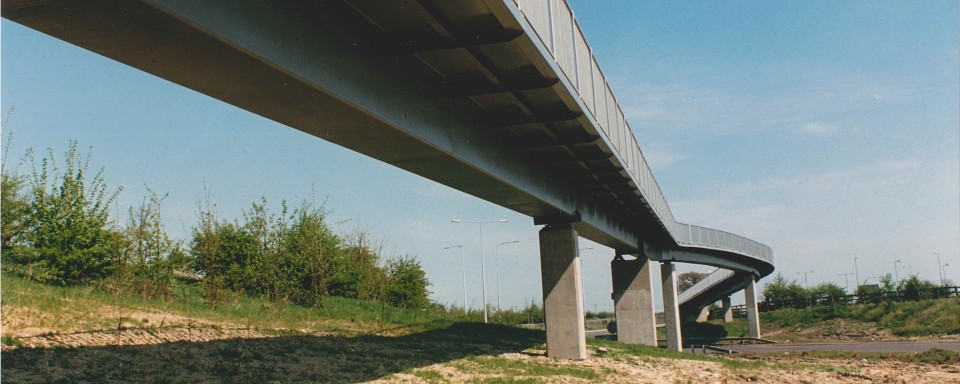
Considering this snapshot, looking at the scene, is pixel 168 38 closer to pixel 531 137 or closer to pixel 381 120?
pixel 381 120

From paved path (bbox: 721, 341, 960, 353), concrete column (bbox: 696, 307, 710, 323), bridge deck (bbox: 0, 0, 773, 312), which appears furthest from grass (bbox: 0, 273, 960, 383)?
concrete column (bbox: 696, 307, 710, 323)

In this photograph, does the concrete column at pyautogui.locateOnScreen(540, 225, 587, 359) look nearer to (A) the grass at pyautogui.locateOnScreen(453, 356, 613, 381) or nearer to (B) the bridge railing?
(A) the grass at pyautogui.locateOnScreen(453, 356, 613, 381)

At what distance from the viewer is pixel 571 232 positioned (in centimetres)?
2175

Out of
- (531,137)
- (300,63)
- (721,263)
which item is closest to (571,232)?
(531,137)

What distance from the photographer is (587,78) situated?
14672mm

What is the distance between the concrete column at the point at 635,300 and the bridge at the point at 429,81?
46.5 ft

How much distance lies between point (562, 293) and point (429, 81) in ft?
37.3

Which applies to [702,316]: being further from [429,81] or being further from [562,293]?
[429,81]

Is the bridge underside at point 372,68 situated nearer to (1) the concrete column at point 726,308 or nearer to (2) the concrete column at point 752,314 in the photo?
(2) the concrete column at point 752,314

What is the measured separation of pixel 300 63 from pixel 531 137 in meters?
8.43

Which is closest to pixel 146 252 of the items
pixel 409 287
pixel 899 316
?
pixel 409 287

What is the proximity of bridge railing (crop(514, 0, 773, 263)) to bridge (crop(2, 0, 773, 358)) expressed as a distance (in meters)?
0.05

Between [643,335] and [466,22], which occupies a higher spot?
[466,22]

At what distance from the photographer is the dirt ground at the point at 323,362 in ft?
37.0
